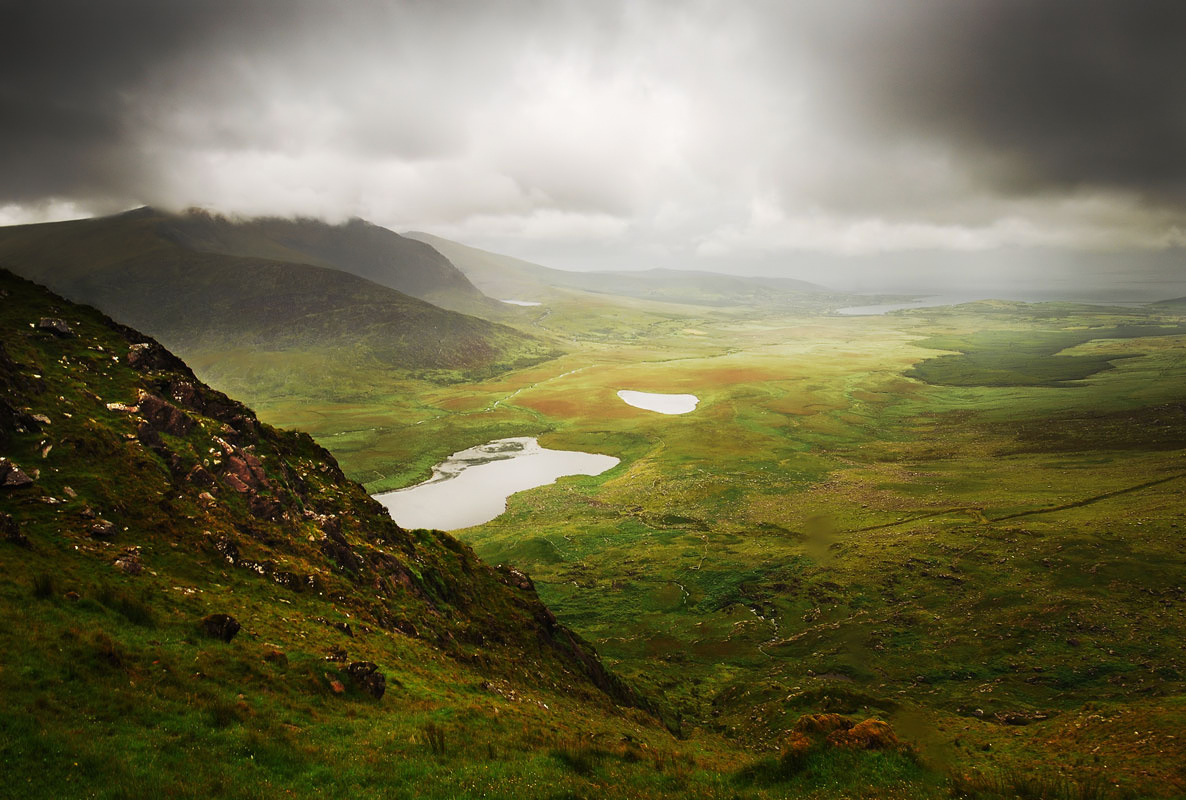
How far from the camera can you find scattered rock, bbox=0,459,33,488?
931 inches

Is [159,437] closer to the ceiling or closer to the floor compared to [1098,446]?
closer to the ceiling

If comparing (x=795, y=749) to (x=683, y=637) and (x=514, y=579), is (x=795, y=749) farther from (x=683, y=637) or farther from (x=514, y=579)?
(x=683, y=637)

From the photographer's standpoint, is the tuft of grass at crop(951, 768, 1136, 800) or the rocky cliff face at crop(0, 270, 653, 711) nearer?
the tuft of grass at crop(951, 768, 1136, 800)

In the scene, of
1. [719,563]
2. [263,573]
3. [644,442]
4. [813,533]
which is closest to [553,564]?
[719,563]

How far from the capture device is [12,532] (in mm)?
21391

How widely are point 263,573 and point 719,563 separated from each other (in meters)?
63.2

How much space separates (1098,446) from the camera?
4633 inches

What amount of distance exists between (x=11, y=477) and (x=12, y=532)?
4.05 m

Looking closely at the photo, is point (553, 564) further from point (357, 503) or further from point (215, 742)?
point (215, 742)

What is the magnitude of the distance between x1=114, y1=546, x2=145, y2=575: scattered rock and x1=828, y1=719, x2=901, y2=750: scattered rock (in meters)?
32.7

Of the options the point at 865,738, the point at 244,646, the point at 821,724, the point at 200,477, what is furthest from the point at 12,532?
the point at 865,738

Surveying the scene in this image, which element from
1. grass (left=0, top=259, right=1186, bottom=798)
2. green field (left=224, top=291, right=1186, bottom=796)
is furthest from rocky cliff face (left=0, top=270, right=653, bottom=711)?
green field (left=224, top=291, right=1186, bottom=796)

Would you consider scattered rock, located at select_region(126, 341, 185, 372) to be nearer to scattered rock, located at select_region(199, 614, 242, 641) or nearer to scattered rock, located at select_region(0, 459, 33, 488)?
scattered rock, located at select_region(0, 459, 33, 488)

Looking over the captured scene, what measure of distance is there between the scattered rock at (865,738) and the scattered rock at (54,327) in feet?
172
